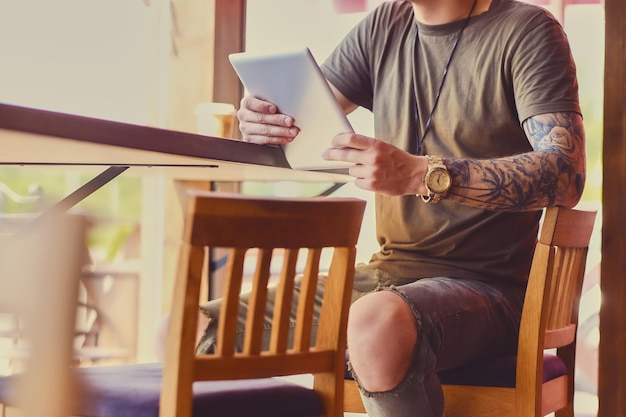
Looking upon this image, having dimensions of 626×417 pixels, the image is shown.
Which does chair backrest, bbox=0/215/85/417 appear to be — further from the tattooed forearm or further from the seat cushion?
the tattooed forearm

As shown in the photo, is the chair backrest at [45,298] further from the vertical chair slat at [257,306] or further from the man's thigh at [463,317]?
the man's thigh at [463,317]

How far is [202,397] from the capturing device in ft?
3.36

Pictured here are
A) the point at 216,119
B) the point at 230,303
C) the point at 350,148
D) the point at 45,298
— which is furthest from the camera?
the point at 216,119

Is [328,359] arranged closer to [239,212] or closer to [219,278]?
[239,212]

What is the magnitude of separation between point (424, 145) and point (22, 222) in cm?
121

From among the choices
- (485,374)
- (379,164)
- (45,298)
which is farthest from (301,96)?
(45,298)

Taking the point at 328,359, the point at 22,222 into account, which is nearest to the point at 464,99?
the point at 328,359

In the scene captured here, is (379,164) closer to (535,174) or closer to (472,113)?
(535,174)

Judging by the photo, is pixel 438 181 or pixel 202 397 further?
pixel 438 181

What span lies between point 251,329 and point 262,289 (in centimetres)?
5

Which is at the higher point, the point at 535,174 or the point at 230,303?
the point at 535,174

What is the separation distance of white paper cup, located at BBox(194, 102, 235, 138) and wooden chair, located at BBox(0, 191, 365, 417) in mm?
1058

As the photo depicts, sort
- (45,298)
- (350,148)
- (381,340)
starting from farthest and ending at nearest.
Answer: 1. (350,148)
2. (381,340)
3. (45,298)

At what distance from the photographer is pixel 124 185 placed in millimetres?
3656
